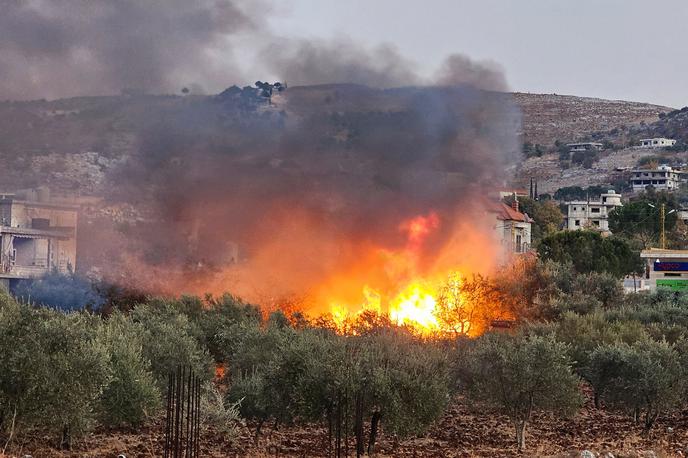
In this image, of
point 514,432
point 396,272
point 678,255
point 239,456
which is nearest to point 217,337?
point 396,272

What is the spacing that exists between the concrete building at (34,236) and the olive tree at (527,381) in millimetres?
49919

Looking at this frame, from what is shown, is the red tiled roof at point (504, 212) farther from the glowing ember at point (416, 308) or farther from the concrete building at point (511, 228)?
the glowing ember at point (416, 308)

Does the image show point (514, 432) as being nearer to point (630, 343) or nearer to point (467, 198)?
point (630, 343)

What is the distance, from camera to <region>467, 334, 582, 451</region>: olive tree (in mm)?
45781

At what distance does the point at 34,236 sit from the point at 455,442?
57.7m

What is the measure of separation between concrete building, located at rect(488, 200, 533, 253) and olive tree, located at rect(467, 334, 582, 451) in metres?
31.7

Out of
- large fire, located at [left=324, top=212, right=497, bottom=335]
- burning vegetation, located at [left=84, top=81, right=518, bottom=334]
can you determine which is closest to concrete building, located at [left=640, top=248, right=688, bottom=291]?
burning vegetation, located at [left=84, top=81, right=518, bottom=334]

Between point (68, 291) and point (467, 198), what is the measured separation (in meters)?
29.3

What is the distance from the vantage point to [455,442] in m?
45.1

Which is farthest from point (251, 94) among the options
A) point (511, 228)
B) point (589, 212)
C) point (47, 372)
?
point (589, 212)

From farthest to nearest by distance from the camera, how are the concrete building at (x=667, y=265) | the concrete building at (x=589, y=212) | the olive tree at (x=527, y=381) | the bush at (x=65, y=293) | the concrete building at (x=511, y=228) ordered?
1. the concrete building at (x=589, y=212)
2. the concrete building at (x=667, y=265)
3. the concrete building at (x=511, y=228)
4. the bush at (x=65, y=293)
5. the olive tree at (x=527, y=381)

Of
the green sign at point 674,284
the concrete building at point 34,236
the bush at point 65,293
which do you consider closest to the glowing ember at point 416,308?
the bush at point 65,293

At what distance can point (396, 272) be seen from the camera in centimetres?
7212

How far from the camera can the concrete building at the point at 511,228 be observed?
3475 inches
